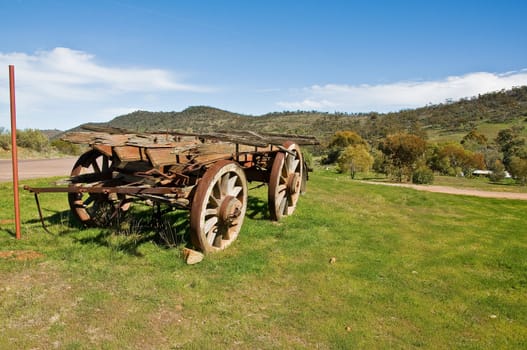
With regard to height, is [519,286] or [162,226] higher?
[162,226]

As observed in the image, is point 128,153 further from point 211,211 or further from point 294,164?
point 294,164

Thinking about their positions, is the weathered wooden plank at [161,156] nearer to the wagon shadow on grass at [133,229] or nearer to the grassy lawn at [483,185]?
the wagon shadow on grass at [133,229]

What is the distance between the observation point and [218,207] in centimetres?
538

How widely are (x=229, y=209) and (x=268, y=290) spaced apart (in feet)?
4.59

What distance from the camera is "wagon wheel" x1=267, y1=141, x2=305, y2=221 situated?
666 cm

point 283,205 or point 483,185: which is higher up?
point 283,205

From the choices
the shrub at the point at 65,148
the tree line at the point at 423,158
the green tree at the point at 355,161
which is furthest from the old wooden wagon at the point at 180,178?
the shrub at the point at 65,148

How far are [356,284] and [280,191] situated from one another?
3040 millimetres

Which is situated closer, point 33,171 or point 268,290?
point 268,290

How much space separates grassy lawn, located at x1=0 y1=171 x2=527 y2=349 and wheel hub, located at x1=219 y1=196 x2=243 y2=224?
1.62 ft

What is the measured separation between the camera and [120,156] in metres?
5.05

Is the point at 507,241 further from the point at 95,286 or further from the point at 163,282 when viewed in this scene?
the point at 95,286

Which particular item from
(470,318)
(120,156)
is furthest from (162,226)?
(470,318)

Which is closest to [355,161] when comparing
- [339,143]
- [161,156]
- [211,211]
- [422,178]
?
[422,178]
